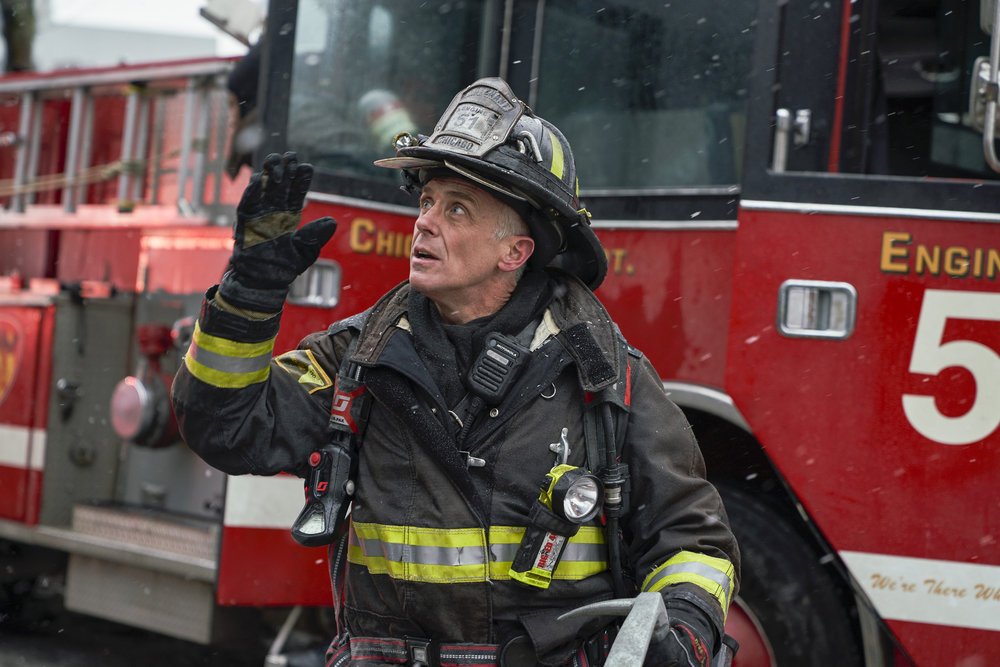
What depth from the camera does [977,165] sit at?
10.4ft

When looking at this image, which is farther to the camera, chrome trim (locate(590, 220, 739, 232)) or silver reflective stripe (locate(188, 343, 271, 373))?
chrome trim (locate(590, 220, 739, 232))

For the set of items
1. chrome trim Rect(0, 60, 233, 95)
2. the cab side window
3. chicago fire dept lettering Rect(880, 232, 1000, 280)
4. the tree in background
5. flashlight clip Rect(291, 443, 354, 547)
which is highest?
the tree in background

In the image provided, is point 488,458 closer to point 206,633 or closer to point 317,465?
point 317,465

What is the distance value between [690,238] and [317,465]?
1498 mm

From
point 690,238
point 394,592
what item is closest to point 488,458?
point 394,592

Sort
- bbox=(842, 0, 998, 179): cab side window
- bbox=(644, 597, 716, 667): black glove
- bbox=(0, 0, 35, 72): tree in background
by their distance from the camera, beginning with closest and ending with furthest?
bbox=(644, 597, 716, 667): black glove < bbox=(842, 0, 998, 179): cab side window < bbox=(0, 0, 35, 72): tree in background

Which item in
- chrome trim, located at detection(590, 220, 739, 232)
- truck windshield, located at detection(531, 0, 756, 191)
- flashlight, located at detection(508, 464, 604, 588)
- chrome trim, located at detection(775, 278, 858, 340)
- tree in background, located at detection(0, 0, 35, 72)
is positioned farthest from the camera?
tree in background, located at detection(0, 0, 35, 72)

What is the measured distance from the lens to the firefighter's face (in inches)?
92.4

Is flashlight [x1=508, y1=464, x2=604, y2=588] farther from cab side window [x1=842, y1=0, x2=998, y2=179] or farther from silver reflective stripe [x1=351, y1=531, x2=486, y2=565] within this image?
cab side window [x1=842, y1=0, x2=998, y2=179]

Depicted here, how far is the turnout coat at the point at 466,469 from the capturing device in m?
2.17

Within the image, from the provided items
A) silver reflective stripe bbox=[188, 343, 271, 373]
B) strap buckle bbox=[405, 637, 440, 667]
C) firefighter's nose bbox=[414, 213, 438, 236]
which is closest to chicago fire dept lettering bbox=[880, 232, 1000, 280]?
firefighter's nose bbox=[414, 213, 438, 236]

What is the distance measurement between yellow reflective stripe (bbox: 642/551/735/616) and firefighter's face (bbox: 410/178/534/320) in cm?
62

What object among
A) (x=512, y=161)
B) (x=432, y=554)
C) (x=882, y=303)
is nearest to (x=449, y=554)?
(x=432, y=554)

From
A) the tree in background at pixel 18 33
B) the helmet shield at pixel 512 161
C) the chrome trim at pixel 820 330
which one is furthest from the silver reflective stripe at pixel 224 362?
the tree in background at pixel 18 33
